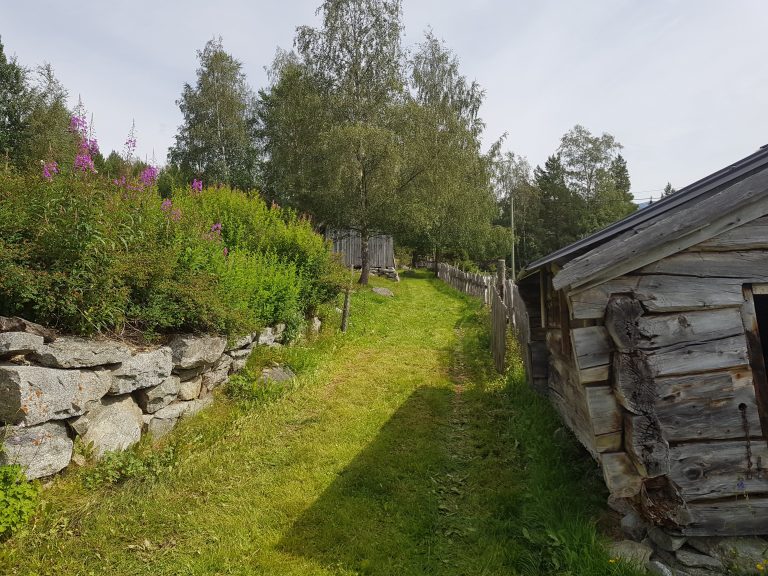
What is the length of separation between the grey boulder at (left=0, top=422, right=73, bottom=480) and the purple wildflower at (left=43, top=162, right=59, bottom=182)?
9.00ft

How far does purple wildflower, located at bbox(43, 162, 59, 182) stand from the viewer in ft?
16.4

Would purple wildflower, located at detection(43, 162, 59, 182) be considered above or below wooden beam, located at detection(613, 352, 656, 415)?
above

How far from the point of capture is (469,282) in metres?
20.3

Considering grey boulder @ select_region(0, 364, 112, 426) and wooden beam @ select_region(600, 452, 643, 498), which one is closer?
wooden beam @ select_region(600, 452, 643, 498)

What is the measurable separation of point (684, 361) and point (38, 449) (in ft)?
18.1

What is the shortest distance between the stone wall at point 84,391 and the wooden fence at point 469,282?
35.9ft

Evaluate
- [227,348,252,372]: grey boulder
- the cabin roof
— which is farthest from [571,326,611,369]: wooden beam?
[227,348,252,372]: grey boulder

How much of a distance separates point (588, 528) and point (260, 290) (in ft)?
19.7

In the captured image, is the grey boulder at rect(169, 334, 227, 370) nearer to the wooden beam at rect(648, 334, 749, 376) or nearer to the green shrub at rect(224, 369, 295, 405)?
the green shrub at rect(224, 369, 295, 405)

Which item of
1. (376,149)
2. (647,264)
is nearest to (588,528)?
(647,264)

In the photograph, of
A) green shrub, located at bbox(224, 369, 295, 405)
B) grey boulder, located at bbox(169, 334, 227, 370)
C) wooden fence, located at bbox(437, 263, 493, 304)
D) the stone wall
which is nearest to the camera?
the stone wall

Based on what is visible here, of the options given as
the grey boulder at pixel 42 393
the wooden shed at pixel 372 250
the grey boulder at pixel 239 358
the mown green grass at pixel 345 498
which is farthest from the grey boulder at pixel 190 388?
the wooden shed at pixel 372 250

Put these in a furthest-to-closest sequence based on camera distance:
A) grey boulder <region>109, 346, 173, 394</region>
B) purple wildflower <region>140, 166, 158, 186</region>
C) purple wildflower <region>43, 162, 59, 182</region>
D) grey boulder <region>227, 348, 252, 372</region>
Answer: grey boulder <region>227, 348, 252, 372</region>
purple wildflower <region>140, 166, 158, 186</region>
purple wildflower <region>43, 162, 59, 182</region>
grey boulder <region>109, 346, 173, 394</region>

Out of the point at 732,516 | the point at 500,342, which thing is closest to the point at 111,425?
the point at 732,516
